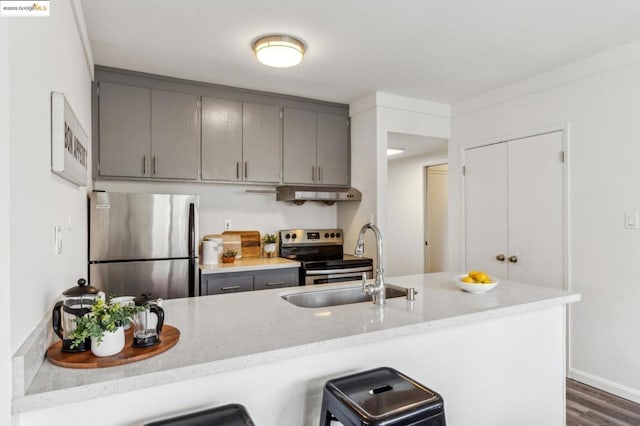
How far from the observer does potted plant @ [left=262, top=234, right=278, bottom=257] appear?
3861 mm

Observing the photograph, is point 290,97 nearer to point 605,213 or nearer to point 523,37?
point 523,37

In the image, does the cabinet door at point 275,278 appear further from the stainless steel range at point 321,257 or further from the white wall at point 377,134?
the white wall at point 377,134

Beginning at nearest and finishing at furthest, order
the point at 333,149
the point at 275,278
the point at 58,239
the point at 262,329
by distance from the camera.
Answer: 1. the point at 262,329
2. the point at 58,239
3. the point at 275,278
4. the point at 333,149

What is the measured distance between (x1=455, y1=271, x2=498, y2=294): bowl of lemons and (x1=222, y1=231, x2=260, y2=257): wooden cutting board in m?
2.28

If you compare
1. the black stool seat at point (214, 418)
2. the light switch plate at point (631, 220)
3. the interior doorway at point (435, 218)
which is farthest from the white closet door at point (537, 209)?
the black stool seat at point (214, 418)

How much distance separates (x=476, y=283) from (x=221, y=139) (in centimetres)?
251

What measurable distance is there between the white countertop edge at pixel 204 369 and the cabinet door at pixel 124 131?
2443 millimetres

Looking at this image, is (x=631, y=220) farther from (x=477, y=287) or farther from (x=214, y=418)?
(x=214, y=418)

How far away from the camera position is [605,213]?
2.81 meters

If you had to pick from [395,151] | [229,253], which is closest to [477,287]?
[229,253]

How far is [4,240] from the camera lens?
91 centimetres

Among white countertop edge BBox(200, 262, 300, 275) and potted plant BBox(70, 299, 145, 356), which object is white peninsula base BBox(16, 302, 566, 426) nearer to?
potted plant BBox(70, 299, 145, 356)

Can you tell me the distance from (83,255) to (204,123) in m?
1.50

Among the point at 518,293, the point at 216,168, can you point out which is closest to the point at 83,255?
the point at 216,168
